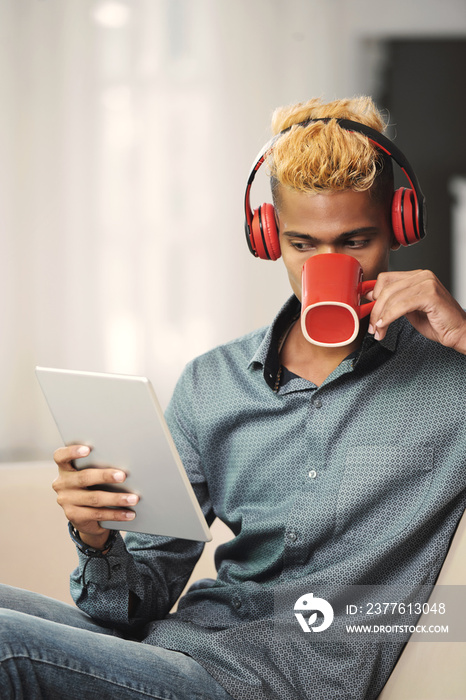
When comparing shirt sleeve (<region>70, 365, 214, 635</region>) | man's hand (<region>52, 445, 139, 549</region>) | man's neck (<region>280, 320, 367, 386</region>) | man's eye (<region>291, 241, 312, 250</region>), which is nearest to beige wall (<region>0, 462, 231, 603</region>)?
shirt sleeve (<region>70, 365, 214, 635</region>)

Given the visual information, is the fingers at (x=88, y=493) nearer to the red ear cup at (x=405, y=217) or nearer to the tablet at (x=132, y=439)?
the tablet at (x=132, y=439)

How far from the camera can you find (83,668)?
95 cm

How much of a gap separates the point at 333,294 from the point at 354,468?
12.2 inches

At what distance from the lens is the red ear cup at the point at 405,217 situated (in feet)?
3.97

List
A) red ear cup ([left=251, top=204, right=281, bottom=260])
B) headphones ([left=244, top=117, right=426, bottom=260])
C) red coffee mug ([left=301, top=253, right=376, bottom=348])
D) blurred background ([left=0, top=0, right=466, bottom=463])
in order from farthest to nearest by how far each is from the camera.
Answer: blurred background ([left=0, top=0, right=466, bottom=463]) → red ear cup ([left=251, top=204, right=281, bottom=260]) → headphones ([left=244, top=117, right=426, bottom=260]) → red coffee mug ([left=301, top=253, right=376, bottom=348])

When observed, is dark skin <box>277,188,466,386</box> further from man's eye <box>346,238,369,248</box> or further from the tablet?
the tablet

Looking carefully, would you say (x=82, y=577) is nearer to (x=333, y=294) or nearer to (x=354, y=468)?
(x=354, y=468)

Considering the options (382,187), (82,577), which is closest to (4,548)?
(82,577)

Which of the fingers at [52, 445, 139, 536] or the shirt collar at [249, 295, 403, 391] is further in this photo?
the shirt collar at [249, 295, 403, 391]

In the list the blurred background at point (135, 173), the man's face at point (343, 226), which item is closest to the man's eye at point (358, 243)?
the man's face at point (343, 226)

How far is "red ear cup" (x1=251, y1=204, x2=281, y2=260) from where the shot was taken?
1.32m

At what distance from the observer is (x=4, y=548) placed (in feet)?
5.87

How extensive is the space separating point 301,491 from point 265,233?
454 millimetres

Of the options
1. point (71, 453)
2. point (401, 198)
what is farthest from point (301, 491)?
point (401, 198)
